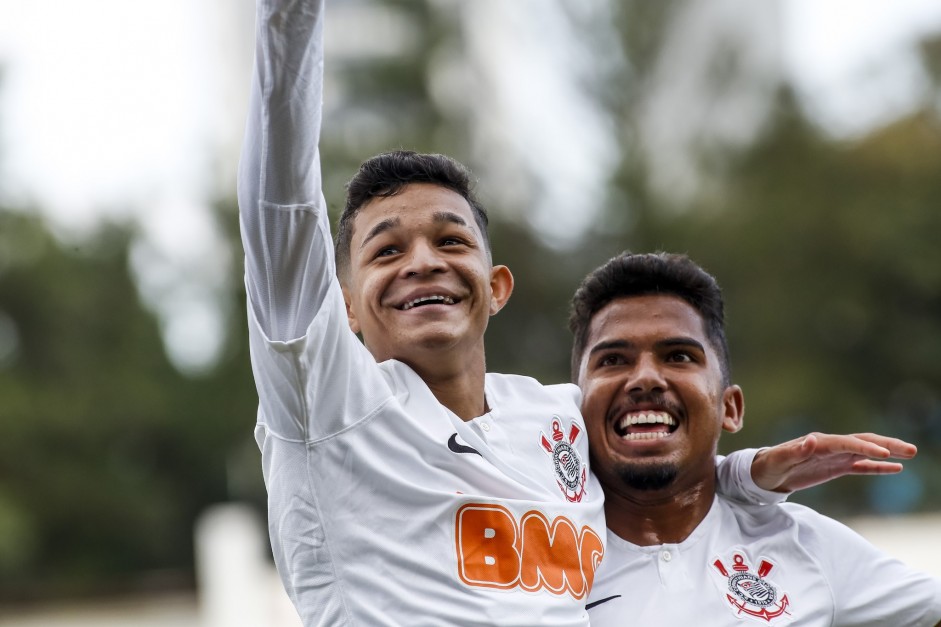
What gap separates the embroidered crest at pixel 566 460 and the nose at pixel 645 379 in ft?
0.72

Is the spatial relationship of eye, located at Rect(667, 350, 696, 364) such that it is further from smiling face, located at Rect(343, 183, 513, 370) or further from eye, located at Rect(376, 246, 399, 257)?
eye, located at Rect(376, 246, 399, 257)

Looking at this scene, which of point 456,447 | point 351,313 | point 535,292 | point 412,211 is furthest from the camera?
point 535,292

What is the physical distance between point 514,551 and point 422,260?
737 millimetres

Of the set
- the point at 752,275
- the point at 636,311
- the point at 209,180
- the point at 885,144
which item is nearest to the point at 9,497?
the point at 209,180

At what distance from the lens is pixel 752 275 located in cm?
2352

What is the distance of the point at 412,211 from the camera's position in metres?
3.23

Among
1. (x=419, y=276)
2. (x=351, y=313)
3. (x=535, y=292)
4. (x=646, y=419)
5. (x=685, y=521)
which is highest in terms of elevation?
(x=419, y=276)

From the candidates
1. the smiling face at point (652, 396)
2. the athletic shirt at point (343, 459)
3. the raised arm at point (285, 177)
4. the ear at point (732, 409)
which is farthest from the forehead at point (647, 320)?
the raised arm at point (285, 177)

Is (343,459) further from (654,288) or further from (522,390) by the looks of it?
(654,288)

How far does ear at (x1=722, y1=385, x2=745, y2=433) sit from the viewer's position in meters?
3.94

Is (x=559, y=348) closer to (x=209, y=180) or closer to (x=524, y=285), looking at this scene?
(x=524, y=285)

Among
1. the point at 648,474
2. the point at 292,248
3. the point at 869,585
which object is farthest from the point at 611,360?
the point at 292,248

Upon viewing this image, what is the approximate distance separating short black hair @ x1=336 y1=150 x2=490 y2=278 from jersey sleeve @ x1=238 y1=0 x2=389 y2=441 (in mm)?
453

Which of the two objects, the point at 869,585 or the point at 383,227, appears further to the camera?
the point at 869,585
